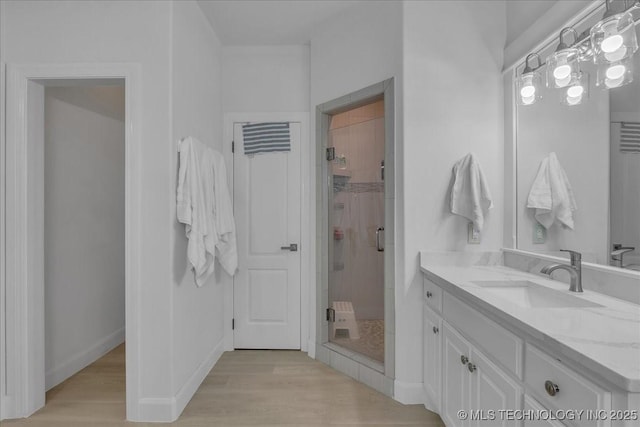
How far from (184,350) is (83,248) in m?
1.34

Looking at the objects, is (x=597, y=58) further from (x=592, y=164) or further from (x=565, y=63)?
(x=592, y=164)

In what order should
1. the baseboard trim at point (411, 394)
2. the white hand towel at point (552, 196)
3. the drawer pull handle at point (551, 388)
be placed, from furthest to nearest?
the baseboard trim at point (411, 394) → the white hand towel at point (552, 196) → the drawer pull handle at point (551, 388)

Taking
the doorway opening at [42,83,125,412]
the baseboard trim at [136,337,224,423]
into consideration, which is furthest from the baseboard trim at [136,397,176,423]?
the doorway opening at [42,83,125,412]

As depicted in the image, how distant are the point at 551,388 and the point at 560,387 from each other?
0.10 ft

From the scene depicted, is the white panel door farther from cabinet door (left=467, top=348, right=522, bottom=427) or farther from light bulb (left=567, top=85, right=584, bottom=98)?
light bulb (left=567, top=85, right=584, bottom=98)

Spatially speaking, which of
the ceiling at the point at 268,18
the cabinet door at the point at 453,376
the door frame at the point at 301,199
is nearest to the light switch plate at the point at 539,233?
the cabinet door at the point at 453,376

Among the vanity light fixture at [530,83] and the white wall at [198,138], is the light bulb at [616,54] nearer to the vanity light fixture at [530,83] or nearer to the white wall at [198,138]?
the vanity light fixture at [530,83]

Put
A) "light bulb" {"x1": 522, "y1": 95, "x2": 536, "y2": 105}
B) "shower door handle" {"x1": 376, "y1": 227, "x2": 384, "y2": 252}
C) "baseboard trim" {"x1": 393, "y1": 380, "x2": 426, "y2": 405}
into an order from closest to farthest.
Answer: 1. "light bulb" {"x1": 522, "y1": 95, "x2": 536, "y2": 105}
2. "baseboard trim" {"x1": 393, "y1": 380, "x2": 426, "y2": 405}
3. "shower door handle" {"x1": 376, "y1": 227, "x2": 384, "y2": 252}

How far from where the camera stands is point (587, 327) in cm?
108

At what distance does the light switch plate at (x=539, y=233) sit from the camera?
6.56 ft

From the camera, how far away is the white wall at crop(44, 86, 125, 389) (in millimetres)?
2510

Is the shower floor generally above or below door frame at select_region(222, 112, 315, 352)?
below

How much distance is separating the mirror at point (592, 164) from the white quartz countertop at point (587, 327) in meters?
0.26

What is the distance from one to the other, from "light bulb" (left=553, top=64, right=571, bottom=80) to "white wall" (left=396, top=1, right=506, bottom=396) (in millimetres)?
617
